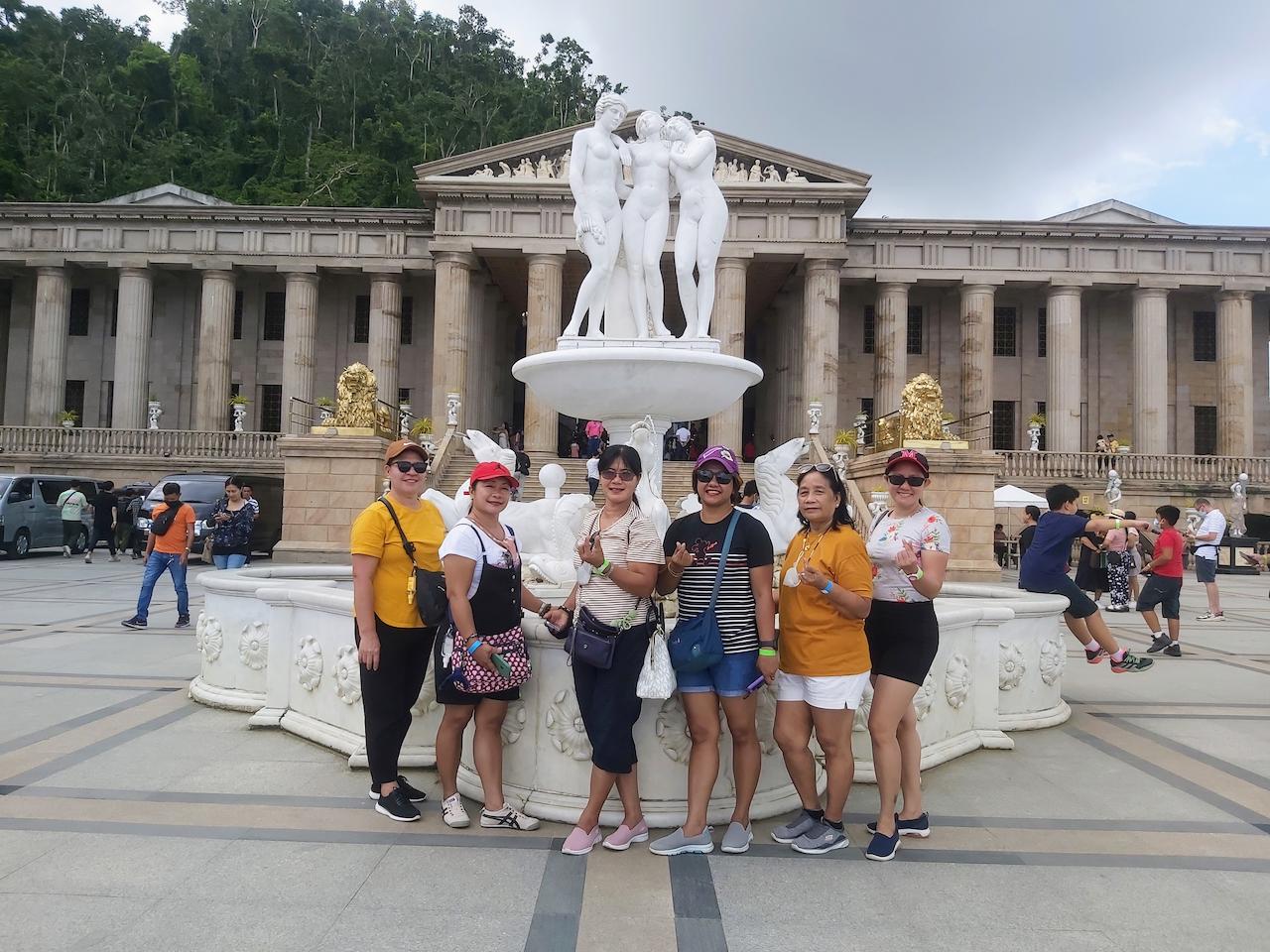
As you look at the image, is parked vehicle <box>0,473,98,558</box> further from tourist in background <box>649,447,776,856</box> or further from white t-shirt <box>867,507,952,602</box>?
white t-shirt <box>867,507,952,602</box>

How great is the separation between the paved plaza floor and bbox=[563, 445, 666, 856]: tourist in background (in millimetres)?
233

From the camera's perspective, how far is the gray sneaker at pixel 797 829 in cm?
392

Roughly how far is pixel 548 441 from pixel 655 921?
1098 inches

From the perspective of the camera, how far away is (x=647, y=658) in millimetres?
3812

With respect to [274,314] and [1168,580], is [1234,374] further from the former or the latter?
[274,314]

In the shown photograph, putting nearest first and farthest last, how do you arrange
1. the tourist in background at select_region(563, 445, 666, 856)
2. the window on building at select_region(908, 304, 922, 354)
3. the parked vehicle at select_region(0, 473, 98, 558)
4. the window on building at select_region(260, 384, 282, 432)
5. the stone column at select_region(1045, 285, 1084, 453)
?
the tourist in background at select_region(563, 445, 666, 856) < the parked vehicle at select_region(0, 473, 98, 558) < the stone column at select_region(1045, 285, 1084, 453) < the window on building at select_region(908, 304, 922, 354) < the window on building at select_region(260, 384, 282, 432)

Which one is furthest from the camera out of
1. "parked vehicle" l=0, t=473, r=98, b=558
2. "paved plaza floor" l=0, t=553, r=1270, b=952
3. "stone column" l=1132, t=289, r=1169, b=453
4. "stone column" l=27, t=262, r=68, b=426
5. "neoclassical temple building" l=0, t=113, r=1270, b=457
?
"stone column" l=27, t=262, r=68, b=426

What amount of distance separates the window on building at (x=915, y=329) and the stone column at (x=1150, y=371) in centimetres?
823

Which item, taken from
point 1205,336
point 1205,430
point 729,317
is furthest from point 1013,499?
point 1205,336

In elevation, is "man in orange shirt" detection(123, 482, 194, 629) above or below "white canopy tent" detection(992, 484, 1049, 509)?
below

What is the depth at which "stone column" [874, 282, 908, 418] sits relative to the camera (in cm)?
Result: 3403

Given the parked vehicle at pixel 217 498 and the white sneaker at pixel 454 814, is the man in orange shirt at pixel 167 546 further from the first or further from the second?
the parked vehicle at pixel 217 498

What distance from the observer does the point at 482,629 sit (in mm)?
3949

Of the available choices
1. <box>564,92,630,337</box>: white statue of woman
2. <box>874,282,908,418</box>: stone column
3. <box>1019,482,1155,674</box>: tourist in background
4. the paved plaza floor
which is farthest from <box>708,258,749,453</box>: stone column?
the paved plaza floor
